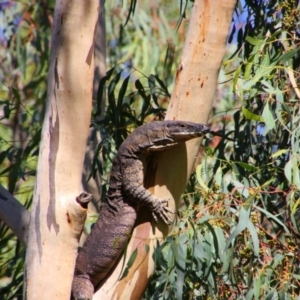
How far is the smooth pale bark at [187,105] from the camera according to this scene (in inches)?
121

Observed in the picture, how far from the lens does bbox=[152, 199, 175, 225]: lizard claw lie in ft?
10.0

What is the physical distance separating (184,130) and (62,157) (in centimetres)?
51

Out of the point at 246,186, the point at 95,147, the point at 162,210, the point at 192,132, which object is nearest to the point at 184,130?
the point at 192,132

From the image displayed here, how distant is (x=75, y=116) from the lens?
305 cm

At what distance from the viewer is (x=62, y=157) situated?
9.93 ft

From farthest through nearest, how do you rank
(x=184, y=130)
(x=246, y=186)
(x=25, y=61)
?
1. (x=25, y=61)
2. (x=246, y=186)
3. (x=184, y=130)

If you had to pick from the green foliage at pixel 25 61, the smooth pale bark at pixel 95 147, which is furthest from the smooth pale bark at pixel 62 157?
the green foliage at pixel 25 61

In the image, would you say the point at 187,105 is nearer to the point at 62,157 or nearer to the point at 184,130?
the point at 184,130

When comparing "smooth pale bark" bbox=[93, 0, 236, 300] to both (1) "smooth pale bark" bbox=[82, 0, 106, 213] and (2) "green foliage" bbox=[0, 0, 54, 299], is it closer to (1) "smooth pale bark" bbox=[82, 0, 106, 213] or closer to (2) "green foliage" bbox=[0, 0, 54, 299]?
(1) "smooth pale bark" bbox=[82, 0, 106, 213]

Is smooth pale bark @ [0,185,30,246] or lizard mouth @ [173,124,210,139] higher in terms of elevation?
lizard mouth @ [173,124,210,139]

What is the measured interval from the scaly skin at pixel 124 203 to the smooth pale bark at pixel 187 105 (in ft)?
0.19

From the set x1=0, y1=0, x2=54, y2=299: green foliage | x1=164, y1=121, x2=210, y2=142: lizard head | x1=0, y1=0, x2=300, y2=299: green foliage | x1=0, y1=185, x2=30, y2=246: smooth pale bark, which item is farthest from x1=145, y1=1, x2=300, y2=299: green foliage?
x1=0, y1=0, x2=54, y2=299: green foliage

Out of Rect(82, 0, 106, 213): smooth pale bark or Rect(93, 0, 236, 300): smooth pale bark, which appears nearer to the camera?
Rect(93, 0, 236, 300): smooth pale bark

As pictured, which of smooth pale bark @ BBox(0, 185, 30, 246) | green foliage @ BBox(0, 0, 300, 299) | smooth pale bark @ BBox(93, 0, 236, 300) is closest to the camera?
smooth pale bark @ BBox(93, 0, 236, 300)
